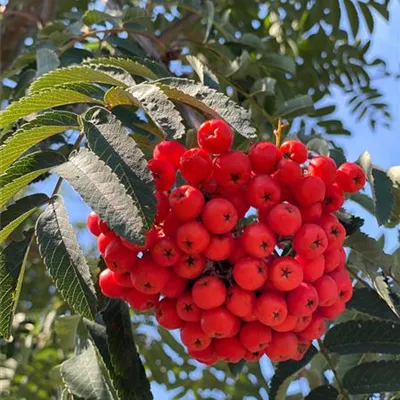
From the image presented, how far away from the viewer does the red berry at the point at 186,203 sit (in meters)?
1.04

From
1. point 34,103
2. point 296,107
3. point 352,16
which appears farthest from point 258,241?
point 352,16

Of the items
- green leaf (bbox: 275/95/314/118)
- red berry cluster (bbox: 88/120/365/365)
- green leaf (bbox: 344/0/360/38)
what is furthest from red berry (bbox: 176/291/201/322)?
green leaf (bbox: 344/0/360/38)

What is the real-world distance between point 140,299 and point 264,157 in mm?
280

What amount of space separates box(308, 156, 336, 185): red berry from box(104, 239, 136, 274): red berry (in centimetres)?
30

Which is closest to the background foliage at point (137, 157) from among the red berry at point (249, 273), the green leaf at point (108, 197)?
the green leaf at point (108, 197)

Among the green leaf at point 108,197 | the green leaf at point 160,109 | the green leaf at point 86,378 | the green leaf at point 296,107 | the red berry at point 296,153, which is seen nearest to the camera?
the green leaf at point 108,197

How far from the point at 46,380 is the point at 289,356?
115cm

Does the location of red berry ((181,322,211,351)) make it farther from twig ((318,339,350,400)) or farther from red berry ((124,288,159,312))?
twig ((318,339,350,400))

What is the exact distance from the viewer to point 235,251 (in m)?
1.08

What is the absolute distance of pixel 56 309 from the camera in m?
2.34

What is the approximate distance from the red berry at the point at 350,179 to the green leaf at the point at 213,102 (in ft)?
0.66

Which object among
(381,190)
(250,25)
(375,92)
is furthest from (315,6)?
(381,190)

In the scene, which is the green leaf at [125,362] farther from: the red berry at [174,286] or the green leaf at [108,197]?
the green leaf at [108,197]

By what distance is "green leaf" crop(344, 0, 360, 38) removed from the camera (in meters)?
2.21
